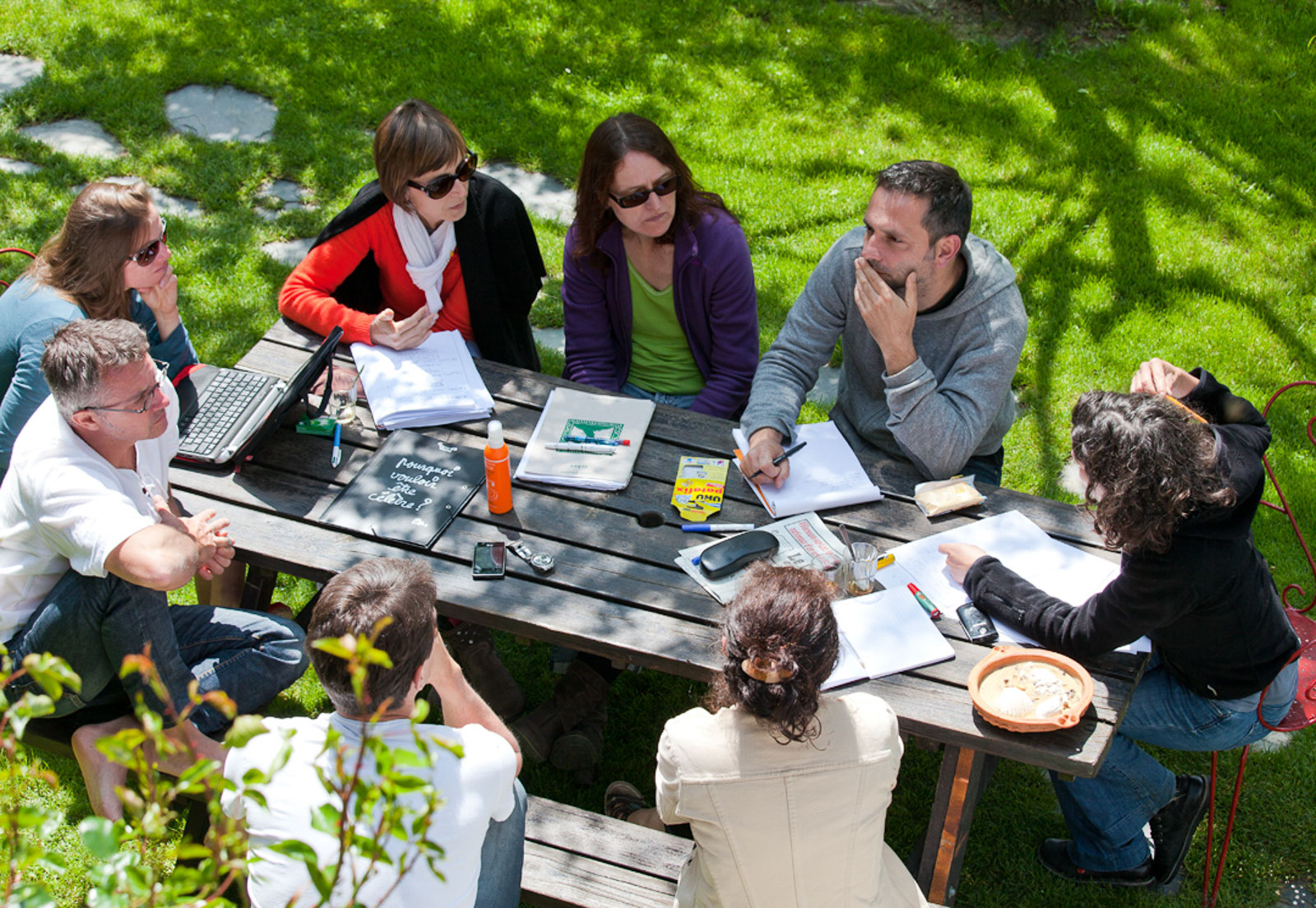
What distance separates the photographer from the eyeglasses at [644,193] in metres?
3.62

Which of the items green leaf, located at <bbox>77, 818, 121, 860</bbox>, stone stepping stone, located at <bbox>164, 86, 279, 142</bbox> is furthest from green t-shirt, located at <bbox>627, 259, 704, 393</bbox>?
stone stepping stone, located at <bbox>164, 86, 279, 142</bbox>

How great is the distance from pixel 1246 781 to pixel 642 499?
2.26 metres

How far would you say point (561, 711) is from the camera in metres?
3.62

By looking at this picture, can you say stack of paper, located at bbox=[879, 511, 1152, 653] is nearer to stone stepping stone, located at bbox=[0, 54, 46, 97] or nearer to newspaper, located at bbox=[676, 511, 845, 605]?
newspaper, located at bbox=[676, 511, 845, 605]

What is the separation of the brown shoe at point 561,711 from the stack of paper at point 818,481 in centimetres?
99

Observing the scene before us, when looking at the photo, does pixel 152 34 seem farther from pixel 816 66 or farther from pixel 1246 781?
pixel 1246 781

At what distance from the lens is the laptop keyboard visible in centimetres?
325

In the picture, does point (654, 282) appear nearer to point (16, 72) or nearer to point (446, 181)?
point (446, 181)

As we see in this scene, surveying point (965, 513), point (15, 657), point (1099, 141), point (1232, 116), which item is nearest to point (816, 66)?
point (1099, 141)

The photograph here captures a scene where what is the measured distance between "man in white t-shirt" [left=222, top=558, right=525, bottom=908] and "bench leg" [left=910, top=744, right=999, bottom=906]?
1196 mm

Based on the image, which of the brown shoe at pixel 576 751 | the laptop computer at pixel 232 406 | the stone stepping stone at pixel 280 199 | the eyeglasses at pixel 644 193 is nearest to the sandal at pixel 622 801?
the brown shoe at pixel 576 751

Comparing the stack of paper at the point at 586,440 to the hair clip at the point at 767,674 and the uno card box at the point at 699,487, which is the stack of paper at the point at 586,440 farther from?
the hair clip at the point at 767,674

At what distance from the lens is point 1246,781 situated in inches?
139

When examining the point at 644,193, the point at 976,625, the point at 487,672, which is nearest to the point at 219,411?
the point at 487,672
